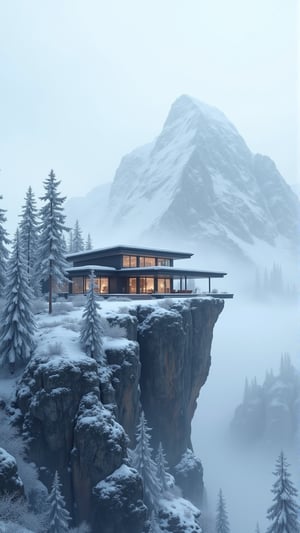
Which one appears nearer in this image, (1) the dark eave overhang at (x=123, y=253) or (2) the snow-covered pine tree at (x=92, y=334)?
(2) the snow-covered pine tree at (x=92, y=334)

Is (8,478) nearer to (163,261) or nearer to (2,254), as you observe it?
(2,254)

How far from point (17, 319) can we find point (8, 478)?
12698 mm

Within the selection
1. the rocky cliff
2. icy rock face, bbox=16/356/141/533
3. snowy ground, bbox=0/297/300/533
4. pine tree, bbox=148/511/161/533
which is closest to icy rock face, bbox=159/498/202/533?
pine tree, bbox=148/511/161/533

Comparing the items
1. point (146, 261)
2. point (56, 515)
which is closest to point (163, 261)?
point (146, 261)

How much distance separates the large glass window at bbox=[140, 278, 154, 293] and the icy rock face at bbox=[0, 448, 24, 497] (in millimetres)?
34603

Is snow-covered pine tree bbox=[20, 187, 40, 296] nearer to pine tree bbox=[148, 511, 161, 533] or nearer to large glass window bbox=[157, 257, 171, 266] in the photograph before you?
large glass window bbox=[157, 257, 171, 266]

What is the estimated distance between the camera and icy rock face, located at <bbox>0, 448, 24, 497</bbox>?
21.6 m

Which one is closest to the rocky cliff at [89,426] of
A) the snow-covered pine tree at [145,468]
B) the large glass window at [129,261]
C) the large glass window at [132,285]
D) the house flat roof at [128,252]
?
the snow-covered pine tree at [145,468]

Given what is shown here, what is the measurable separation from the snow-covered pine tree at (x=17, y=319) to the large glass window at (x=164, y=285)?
25.9 m

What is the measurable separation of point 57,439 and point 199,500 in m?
31.7

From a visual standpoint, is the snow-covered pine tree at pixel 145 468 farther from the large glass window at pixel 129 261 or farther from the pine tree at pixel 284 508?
the large glass window at pixel 129 261

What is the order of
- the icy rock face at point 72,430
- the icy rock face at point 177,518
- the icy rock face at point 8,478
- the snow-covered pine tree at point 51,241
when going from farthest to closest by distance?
1. the snow-covered pine tree at point 51,241
2. the icy rock face at point 177,518
3. the icy rock face at point 72,430
4. the icy rock face at point 8,478

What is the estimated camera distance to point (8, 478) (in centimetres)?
2189

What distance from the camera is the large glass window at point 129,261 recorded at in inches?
2208
